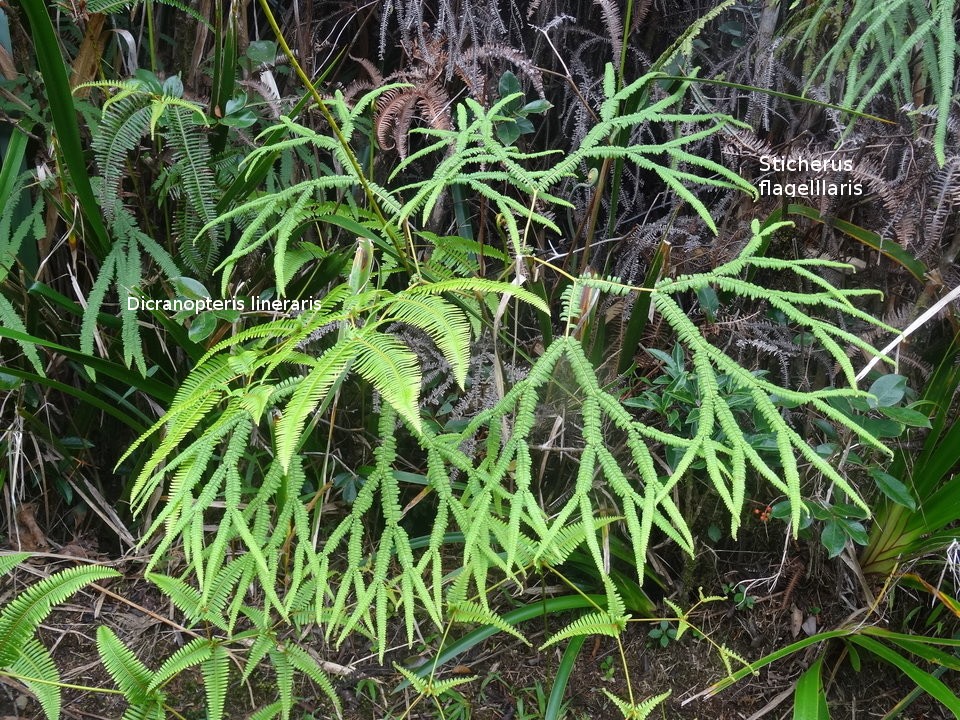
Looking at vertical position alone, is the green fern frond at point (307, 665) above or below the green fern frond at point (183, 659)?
below

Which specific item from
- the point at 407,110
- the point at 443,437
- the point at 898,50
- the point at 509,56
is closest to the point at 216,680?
the point at 443,437

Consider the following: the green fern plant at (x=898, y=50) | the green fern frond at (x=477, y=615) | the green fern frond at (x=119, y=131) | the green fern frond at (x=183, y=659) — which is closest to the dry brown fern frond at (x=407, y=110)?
the green fern frond at (x=119, y=131)

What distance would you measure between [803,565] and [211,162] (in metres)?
1.49

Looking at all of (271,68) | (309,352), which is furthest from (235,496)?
(271,68)

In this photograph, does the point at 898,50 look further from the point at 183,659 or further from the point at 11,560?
the point at 11,560

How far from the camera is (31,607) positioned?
1.27 metres

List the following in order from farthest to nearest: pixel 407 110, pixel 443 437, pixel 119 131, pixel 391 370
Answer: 1. pixel 407 110
2. pixel 119 131
3. pixel 443 437
4. pixel 391 370

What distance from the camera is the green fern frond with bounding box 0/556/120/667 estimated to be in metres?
1.24

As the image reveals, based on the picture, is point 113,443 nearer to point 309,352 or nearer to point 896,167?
point 309,352

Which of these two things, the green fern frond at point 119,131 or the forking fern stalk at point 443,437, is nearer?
the forking fern stalk at point 443,437

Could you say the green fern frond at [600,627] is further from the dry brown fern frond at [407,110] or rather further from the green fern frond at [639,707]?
the dry brown fern frond at [407,110]

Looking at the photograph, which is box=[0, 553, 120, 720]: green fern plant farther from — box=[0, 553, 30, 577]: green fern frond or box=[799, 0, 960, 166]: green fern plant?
box=[799, 0, 960, 166]: green fern plant

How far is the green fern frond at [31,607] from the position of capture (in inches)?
48.9

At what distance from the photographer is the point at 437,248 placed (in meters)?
1.48
